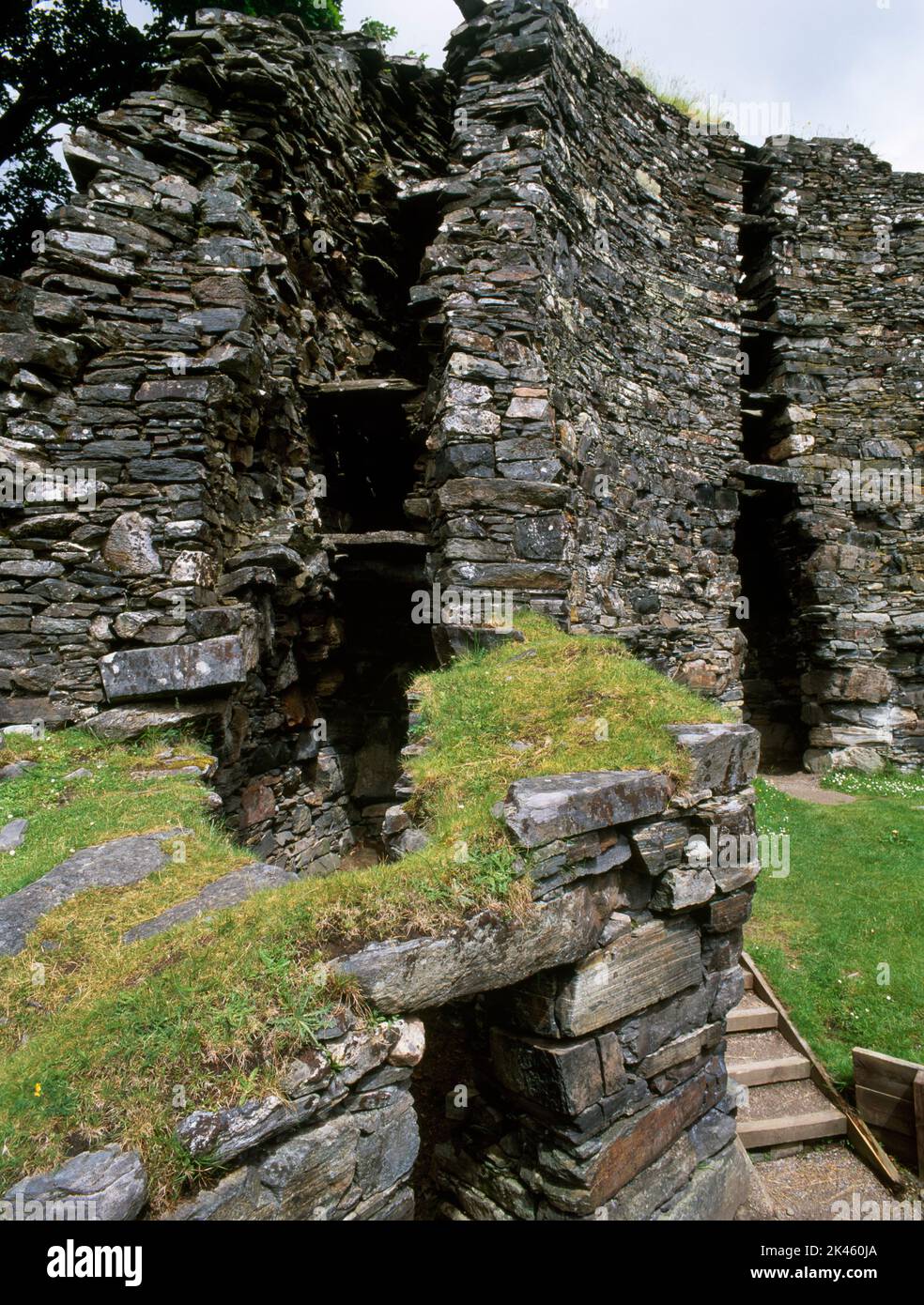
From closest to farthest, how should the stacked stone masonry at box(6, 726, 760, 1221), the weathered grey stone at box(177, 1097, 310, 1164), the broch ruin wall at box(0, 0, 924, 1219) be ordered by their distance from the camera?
1. the weathered grey stone at box(177, 1097, 310, 1164)
2. the stacked stone masonry at box(6, 726, 760, 1221)
3. the broch ruin wall at box(0, 0, 924, 1219)

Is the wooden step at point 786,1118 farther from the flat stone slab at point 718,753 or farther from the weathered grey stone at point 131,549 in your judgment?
the weathered grey stone at point 131,549

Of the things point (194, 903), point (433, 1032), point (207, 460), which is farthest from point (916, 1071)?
point (207, 460)

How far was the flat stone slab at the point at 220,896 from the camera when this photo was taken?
3387 mm

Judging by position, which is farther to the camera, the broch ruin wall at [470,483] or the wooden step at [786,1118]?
the wooden step at [786,1118]

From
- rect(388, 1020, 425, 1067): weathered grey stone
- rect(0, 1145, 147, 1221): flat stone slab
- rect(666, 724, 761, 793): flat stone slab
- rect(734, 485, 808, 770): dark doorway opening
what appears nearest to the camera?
rect(0, 1145, 147, 1221): flat stone slab

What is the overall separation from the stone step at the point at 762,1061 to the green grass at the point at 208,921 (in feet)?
9.83

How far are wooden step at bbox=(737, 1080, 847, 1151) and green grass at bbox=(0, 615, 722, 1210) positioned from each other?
3.16m

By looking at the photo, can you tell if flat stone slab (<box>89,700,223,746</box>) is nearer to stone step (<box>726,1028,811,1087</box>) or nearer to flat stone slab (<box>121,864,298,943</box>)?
flat stone slab (<box>121,864,298,943</box>)

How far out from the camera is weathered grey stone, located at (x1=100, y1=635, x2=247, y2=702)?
5934mm

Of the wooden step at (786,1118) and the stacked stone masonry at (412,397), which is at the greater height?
the stacked stone masonry at (412,397)

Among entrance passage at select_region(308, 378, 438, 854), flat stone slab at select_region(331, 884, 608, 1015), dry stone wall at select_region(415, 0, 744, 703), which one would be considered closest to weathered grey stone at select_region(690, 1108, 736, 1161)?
flat stone slab at select_region(331, 884, 608, 1015)

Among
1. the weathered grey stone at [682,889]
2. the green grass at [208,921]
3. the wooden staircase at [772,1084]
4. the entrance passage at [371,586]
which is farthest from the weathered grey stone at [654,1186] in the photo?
the entrance passage at [371,586]
